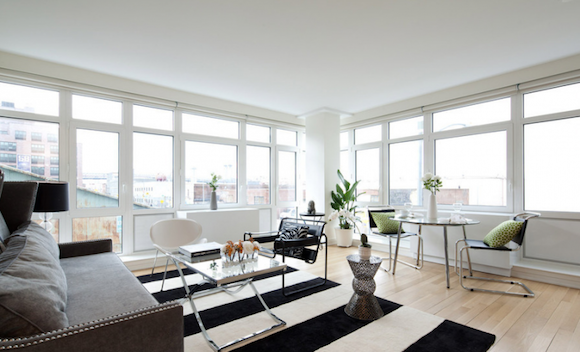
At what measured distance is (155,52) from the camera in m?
3.25

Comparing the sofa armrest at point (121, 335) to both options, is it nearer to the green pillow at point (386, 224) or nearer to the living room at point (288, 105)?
the living room at point (288, 105)

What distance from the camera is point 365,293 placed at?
250cm

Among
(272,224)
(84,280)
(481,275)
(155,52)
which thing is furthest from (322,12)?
(272,224)

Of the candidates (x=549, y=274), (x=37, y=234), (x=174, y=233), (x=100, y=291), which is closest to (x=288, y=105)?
(x=174, y=233)

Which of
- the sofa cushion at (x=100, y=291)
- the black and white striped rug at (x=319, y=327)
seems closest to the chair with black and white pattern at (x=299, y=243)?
the black and white striped rug at (x=319, y=327)

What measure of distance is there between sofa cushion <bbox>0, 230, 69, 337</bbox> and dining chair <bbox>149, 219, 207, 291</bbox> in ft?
Answer: 6.58

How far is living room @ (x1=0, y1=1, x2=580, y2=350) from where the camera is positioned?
272cm

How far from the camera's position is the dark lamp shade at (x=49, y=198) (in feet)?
9.12

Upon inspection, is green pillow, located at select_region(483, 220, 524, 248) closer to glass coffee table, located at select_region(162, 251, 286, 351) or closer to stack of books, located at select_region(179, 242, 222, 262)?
Result: glass coffee table, located at select_region(162, 251, 286, 351)

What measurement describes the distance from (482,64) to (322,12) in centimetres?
238

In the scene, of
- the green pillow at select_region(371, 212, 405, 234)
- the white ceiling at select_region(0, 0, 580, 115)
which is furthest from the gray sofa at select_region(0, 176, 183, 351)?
the green pillow at select_region(371, 212, 405, 234)

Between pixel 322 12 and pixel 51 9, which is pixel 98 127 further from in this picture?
pixel 322 12

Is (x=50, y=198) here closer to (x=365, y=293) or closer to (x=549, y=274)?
(x=365, y=293)

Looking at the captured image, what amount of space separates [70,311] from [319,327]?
1683mm
